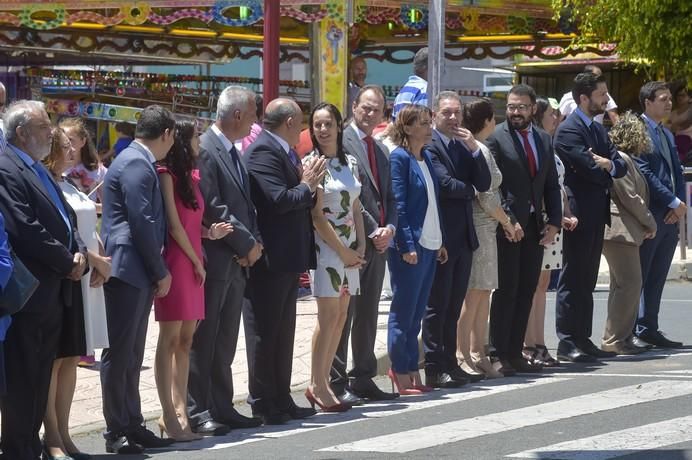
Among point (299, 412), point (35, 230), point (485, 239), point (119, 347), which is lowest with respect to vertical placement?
point (299, 412)

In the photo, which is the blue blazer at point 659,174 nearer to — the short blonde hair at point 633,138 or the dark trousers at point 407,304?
the short blonde hair at point 633,138

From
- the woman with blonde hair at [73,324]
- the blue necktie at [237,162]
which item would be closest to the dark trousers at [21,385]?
the woman with blonde hair at [73,324]

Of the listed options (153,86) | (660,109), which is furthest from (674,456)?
(153,86)

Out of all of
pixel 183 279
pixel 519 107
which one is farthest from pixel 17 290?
pixel 519 107

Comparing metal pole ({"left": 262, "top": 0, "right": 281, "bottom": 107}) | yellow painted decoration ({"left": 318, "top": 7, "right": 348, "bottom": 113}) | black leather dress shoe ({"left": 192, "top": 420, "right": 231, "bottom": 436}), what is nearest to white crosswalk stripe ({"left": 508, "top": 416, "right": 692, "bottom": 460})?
black leather dress shoe ({"left": 192, "top": 420, "right": 231, "bottom": 436})

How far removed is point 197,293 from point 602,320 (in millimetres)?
6494

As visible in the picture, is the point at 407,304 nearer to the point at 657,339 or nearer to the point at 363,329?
the point at 363,329

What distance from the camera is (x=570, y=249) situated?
466 inches

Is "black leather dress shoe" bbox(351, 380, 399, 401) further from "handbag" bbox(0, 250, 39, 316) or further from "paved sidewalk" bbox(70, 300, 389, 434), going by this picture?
"handbag" bbox(0, 250, 39, 316)

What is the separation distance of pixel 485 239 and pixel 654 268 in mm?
2460

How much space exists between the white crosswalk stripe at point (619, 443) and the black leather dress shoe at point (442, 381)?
2.20m

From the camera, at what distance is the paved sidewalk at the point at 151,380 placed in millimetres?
9078

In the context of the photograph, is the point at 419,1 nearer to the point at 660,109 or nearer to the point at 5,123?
the point at 660,109

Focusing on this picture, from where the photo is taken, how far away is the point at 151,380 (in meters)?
10.3
